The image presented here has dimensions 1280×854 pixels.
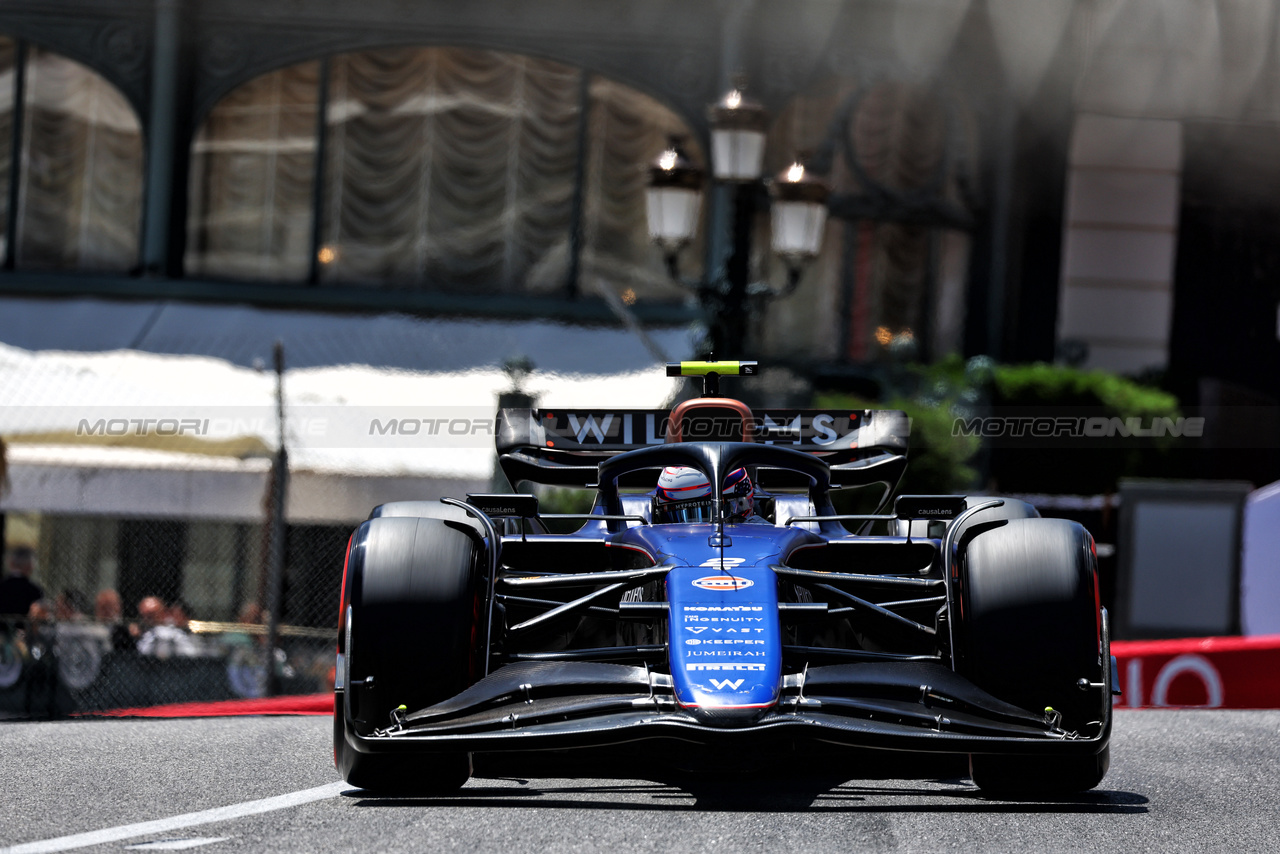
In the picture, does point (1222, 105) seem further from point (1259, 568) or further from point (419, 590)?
point (419, 590)

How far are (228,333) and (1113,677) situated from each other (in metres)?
11.6

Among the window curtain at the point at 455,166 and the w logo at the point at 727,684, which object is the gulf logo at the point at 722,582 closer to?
the w logo at the point at 727,684

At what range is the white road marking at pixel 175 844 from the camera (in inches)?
170

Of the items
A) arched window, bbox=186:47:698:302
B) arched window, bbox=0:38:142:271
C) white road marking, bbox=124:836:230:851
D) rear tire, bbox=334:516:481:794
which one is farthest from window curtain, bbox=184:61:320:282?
white road marking, bbox=124:836:230:851

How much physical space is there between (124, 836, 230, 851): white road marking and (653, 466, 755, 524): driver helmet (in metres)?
2.34

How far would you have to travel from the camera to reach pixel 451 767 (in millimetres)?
5457

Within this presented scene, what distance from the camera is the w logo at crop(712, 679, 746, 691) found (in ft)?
16.5

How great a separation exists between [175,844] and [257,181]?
13.2m

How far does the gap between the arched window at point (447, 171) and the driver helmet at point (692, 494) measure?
1010 centimetres

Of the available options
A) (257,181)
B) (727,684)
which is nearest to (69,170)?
(257,181)

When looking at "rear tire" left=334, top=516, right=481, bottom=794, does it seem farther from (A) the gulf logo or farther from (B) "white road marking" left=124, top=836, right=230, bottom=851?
(B) "white road marking" left=124, top=836, right=230, bottom=851

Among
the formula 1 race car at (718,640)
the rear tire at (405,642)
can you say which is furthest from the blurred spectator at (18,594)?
the rear tire at (405,642)

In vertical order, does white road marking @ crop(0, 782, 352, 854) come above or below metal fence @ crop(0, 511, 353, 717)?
above

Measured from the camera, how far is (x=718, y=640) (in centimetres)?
523
